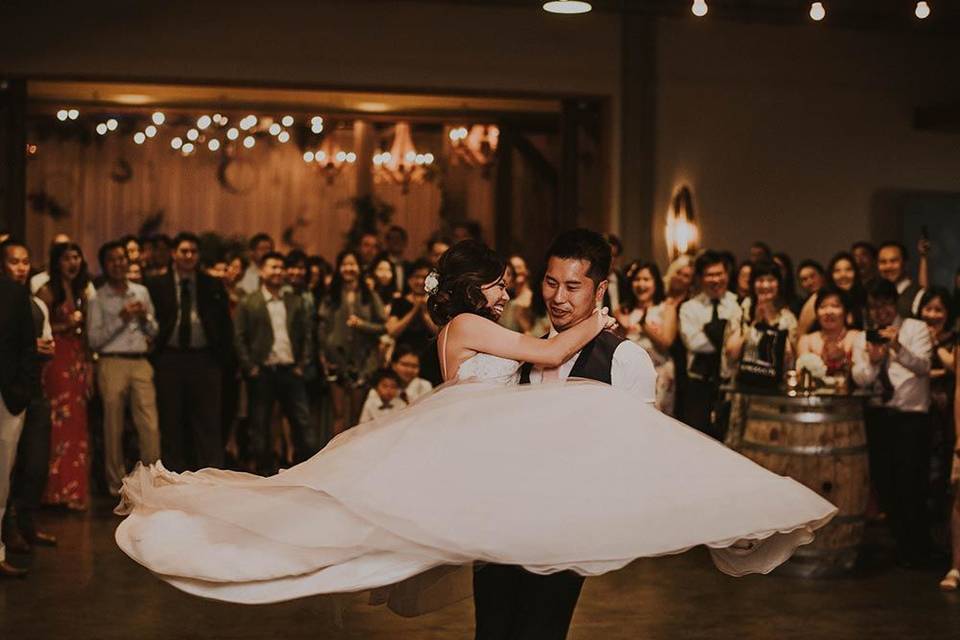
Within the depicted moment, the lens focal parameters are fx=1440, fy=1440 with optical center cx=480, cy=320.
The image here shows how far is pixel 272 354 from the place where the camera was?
860 centimetres

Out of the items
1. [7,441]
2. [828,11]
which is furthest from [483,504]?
[828,11]

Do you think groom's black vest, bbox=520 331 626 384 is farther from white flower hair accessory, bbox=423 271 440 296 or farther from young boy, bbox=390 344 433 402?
young boy, bbox=390 344 433 402

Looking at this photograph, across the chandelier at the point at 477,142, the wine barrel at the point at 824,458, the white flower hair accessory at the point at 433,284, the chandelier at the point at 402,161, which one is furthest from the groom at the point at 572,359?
the chandelier at the point at 402,161

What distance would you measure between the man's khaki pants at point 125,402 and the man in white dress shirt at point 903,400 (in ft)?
12.7

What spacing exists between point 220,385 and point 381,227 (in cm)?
651

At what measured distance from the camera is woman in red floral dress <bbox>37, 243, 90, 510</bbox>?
745 cm

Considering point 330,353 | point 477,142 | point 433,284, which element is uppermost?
point 477,142

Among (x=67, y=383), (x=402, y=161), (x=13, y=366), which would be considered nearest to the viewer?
(x=13, y=366)

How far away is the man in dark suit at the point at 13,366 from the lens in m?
5.75

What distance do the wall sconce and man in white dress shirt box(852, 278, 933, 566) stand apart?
13.6 ft

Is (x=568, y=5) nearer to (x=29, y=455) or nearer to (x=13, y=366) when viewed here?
(x=13, y=366)

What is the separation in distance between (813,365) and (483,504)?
3.60 metres

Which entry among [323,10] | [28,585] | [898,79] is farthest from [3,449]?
[898,79]

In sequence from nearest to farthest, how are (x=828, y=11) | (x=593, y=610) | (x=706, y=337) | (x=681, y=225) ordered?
(x=593, y=610) → (x=706, y=337) → (x=681, y=225) → (x=828, y=11)
